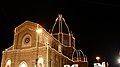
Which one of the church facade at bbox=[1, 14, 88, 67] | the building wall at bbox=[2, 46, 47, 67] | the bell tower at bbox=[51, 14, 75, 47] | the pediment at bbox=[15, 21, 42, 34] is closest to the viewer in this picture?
the church facade at bbox=[1, 14, 88, 67]

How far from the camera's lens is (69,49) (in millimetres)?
52906

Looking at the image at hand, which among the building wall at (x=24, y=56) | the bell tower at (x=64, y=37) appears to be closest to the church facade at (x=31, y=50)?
the building wall at (x=24, y=56)

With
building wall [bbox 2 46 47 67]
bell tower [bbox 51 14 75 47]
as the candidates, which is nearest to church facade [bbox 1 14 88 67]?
building wall [bbox 2 46 47 67]

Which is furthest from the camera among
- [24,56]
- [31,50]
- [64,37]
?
[64,37]

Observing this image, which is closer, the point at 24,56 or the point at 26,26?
the point at 24,56

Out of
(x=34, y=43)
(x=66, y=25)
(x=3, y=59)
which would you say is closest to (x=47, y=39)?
(x=34, y=43)

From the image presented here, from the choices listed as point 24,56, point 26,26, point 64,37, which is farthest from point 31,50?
point 64,37

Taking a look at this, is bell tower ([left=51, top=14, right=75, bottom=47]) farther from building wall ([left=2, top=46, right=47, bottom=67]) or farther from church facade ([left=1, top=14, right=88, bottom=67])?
building wall ([left=2, top=46, right=47, bottom=67])

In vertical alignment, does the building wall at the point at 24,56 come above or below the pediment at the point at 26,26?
below

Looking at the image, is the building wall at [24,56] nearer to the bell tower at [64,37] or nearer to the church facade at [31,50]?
the church facade at [31,50]

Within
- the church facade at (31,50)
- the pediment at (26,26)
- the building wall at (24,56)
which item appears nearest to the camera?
the church facade at (31,50)

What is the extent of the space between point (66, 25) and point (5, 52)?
19.2 m

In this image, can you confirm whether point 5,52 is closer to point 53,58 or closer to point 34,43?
point 34,43

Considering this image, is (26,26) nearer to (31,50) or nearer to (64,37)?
(31,50)
